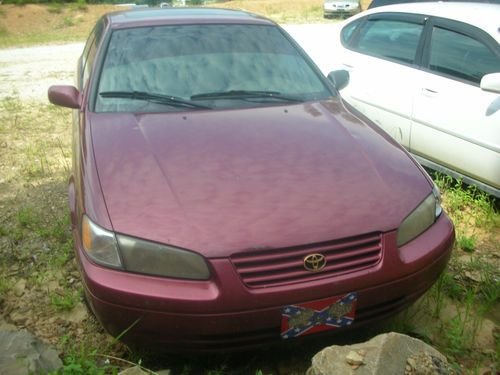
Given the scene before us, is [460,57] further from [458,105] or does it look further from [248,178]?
[248,178]

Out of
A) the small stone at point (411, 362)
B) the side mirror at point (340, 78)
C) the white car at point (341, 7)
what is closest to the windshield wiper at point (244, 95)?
the side mirror at point (340, 78)

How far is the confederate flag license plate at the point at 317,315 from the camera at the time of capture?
6.56ft

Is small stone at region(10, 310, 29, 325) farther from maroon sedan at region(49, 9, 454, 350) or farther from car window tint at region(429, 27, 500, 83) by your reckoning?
car window tint at region(429, 27, 500, 83)

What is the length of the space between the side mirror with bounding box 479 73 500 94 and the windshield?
3.60ft

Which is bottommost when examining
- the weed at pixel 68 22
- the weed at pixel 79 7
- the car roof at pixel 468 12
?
the weed at pixel 68 22

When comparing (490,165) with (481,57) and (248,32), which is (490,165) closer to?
(481,57)

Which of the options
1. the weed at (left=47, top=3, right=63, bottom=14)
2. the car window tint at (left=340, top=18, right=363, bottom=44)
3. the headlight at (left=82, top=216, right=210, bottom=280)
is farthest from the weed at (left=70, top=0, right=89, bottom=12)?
the headlight at (left=82, top=216, right=210, bottom=280)

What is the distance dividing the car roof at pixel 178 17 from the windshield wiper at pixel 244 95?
693 mm

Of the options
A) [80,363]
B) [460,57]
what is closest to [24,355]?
[80,363]

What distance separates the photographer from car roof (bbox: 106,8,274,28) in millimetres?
3391

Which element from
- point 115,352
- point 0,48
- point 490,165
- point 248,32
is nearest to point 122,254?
point 115,352

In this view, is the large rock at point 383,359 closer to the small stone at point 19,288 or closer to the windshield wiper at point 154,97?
the windshield wiper at point 154,97

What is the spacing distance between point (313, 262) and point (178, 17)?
218cm

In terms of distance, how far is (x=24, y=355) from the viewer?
6.82 feet
